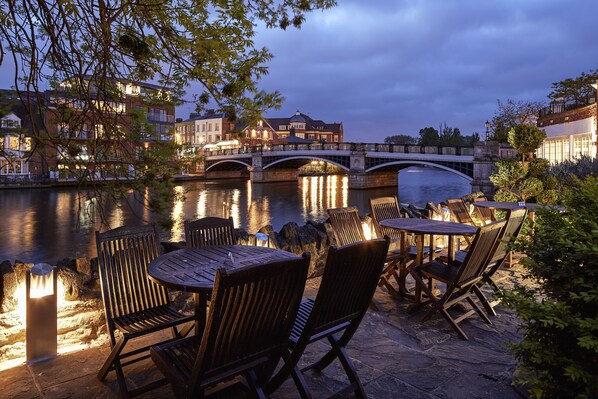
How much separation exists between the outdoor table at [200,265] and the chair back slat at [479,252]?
5.29ft

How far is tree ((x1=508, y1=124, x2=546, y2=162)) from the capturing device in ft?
36.4

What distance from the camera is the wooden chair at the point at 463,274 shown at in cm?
379

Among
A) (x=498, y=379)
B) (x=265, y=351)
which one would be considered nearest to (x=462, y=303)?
(x=498, y=379)

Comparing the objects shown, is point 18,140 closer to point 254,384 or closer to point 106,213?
point 254,384

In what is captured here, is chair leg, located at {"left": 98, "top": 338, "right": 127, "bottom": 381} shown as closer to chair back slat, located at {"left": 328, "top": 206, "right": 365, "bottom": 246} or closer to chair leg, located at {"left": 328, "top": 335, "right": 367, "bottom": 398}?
chair leg, located at {"left": 328, "top": 335, "right": 367, "bottom": 398}

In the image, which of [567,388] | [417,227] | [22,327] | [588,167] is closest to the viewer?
[567,388]

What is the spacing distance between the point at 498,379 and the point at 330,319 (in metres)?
1.41

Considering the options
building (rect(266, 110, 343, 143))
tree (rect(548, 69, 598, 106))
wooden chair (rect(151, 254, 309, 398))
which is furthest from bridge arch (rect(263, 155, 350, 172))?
wooden chair (rect(151, 254, 309, 398))

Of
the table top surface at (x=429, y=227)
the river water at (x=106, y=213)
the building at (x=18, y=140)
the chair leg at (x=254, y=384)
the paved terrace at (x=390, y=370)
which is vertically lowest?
the river water at (x=106, y=213)

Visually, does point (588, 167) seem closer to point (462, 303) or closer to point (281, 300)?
point (462, 303)

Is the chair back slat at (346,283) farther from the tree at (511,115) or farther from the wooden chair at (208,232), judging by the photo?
the tree at (511,115)

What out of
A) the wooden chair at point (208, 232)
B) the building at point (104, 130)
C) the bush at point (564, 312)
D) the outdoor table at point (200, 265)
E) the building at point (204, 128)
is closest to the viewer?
the bush at point (564, 312)

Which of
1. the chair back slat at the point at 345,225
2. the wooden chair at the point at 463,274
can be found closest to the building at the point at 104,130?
the chair back slat at the point at 345,225

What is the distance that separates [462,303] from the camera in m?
4.80
